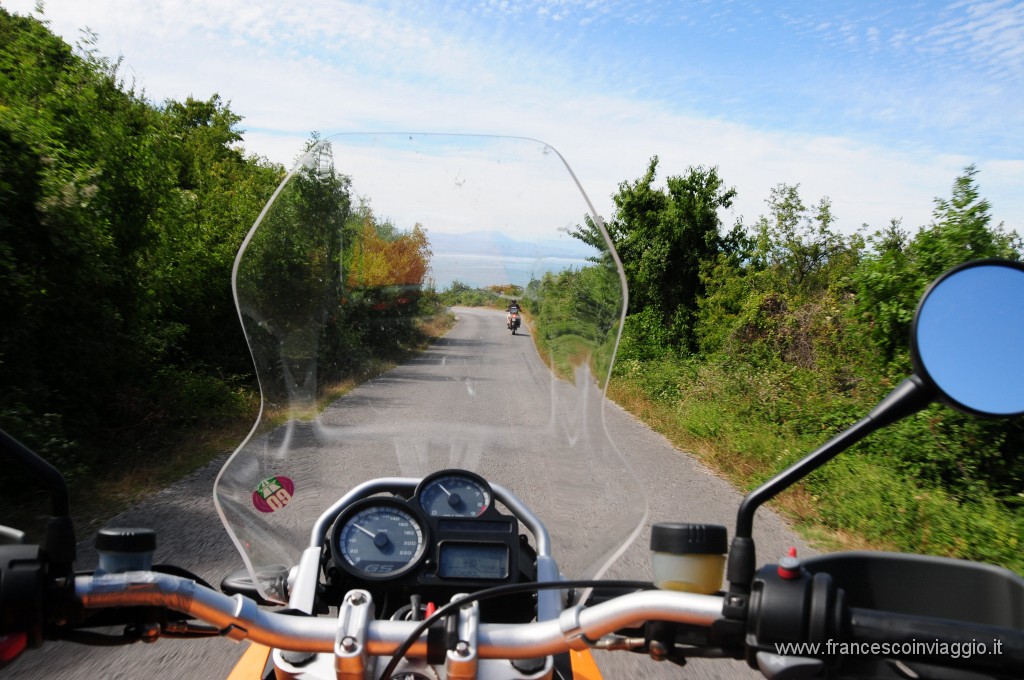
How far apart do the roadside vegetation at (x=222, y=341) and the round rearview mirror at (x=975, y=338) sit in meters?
0.90

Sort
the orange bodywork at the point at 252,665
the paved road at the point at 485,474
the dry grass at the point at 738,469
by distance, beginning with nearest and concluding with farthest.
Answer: the orange bodywork at the point at 252,665, the paved road at the point at 485,474, the dry grass at the point at 738,469

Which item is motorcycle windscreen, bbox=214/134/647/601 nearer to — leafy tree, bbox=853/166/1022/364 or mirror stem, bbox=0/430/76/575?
mirror stem, bbox=0/430/76/575

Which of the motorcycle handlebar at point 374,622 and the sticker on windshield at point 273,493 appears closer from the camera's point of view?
the motorcycle handlebar at point 374,622

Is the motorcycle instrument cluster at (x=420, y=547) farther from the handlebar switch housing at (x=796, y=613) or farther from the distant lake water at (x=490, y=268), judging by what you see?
the handlebar switch housing at (x=796, y=613)

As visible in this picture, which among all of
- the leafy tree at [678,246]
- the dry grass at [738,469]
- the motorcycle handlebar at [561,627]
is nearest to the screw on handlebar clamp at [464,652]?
the motorcycle handlebar at [561,627]

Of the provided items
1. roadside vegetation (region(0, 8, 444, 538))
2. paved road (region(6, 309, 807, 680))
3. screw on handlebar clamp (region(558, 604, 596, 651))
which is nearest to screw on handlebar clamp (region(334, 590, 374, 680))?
screw on handlebar clamp (region(558, 604, 596, 651))

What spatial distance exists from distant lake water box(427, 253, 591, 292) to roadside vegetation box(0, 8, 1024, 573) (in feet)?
0.10

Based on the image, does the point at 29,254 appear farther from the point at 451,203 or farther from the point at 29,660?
the point at 451,203

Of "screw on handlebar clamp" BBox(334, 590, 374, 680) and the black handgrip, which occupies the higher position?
the black handgrip

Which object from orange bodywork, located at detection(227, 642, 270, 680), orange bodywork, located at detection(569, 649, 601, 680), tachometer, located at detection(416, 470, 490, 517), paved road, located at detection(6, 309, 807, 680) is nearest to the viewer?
orange bodywork, located at detection(227, 642, 270, 680)

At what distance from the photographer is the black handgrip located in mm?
1236

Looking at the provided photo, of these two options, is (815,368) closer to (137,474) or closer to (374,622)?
(137,474)

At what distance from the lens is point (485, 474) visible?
224 cm

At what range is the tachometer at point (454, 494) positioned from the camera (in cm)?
212
